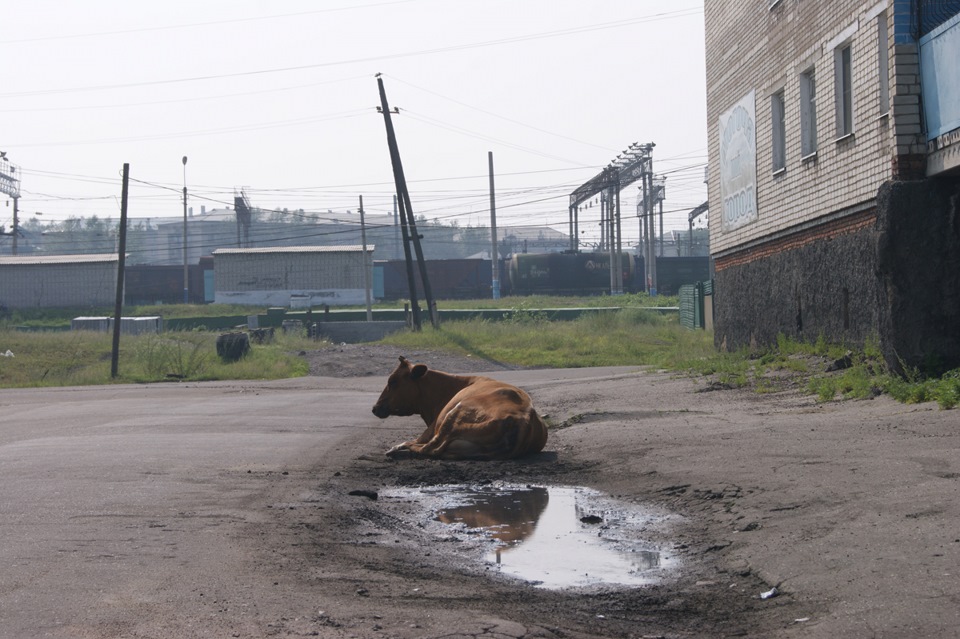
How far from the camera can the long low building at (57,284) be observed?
2721 inches

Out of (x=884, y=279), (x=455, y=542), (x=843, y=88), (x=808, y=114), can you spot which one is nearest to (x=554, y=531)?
(x=455, y=542)

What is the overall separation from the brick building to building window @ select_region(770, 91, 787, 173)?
3 centimetres

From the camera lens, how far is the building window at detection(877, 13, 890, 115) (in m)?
14.5

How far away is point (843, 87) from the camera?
1659cm

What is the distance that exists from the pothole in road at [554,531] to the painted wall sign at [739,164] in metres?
13.4

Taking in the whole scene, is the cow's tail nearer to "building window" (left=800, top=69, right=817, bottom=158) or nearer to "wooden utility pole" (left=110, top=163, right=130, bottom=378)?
"building window" (left=800, top=69, right=817, bottom=158)

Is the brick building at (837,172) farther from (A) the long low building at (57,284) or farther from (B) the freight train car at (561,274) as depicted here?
(A) the long low building at (57,284)

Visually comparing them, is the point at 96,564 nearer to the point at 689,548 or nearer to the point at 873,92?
the point at 689,548

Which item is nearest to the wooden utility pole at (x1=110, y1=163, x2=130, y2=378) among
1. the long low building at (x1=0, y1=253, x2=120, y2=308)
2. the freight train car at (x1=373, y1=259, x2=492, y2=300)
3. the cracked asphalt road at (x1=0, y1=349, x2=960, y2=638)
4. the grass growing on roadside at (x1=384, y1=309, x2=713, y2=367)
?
the grass growing on roadside at (x1=384, y1=309, x2=713, y2=367)

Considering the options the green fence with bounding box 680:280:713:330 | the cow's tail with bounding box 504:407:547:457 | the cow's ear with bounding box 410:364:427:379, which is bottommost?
the cow's tail with bounding box 504:407:547:457

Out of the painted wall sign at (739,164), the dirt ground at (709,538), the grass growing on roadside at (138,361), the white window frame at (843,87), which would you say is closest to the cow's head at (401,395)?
the dirt ground at (709,538)

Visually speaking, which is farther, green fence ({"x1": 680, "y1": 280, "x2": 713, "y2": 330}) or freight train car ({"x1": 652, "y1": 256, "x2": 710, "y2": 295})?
freight train car ({"x1": 652, "y1": 256, "x2": 710, "y2": 295})

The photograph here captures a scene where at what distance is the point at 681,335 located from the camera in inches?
1491

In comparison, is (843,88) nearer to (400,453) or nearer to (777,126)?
(777,126)
